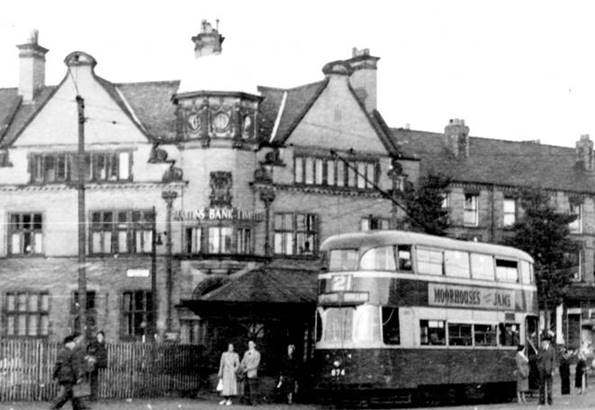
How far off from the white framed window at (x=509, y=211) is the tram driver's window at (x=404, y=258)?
1174 inches

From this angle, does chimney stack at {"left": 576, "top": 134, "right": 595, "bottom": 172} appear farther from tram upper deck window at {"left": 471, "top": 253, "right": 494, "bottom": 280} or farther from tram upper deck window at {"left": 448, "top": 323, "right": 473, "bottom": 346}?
tram upper deck window at {"left": 448, "top": 323, "right": 473, "bottom": 346}

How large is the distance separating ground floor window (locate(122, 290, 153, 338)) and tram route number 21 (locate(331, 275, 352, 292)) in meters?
19.2

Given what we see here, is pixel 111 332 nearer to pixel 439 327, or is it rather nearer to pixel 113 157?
pixel 113 157

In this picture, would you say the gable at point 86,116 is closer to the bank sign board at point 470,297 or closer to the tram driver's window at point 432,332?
the bank sign board at point 470,297

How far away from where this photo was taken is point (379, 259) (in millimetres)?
31781

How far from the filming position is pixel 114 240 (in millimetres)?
50531

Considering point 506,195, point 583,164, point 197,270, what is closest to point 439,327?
point 197,270

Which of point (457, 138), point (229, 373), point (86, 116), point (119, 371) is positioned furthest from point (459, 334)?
point (457, 138)

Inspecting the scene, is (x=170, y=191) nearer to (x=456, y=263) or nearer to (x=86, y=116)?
(x=86, y=116)

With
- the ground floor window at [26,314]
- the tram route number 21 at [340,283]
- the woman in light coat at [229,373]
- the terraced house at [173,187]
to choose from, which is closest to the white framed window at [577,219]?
the terraced house at [173,187]

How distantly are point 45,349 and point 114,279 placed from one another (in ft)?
60.6

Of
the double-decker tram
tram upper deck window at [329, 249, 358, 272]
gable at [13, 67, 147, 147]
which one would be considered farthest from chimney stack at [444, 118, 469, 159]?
tram upper deck window at [329, 249, 358, 272]

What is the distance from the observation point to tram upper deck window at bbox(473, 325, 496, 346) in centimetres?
3488

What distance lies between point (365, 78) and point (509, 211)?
36.5ft
